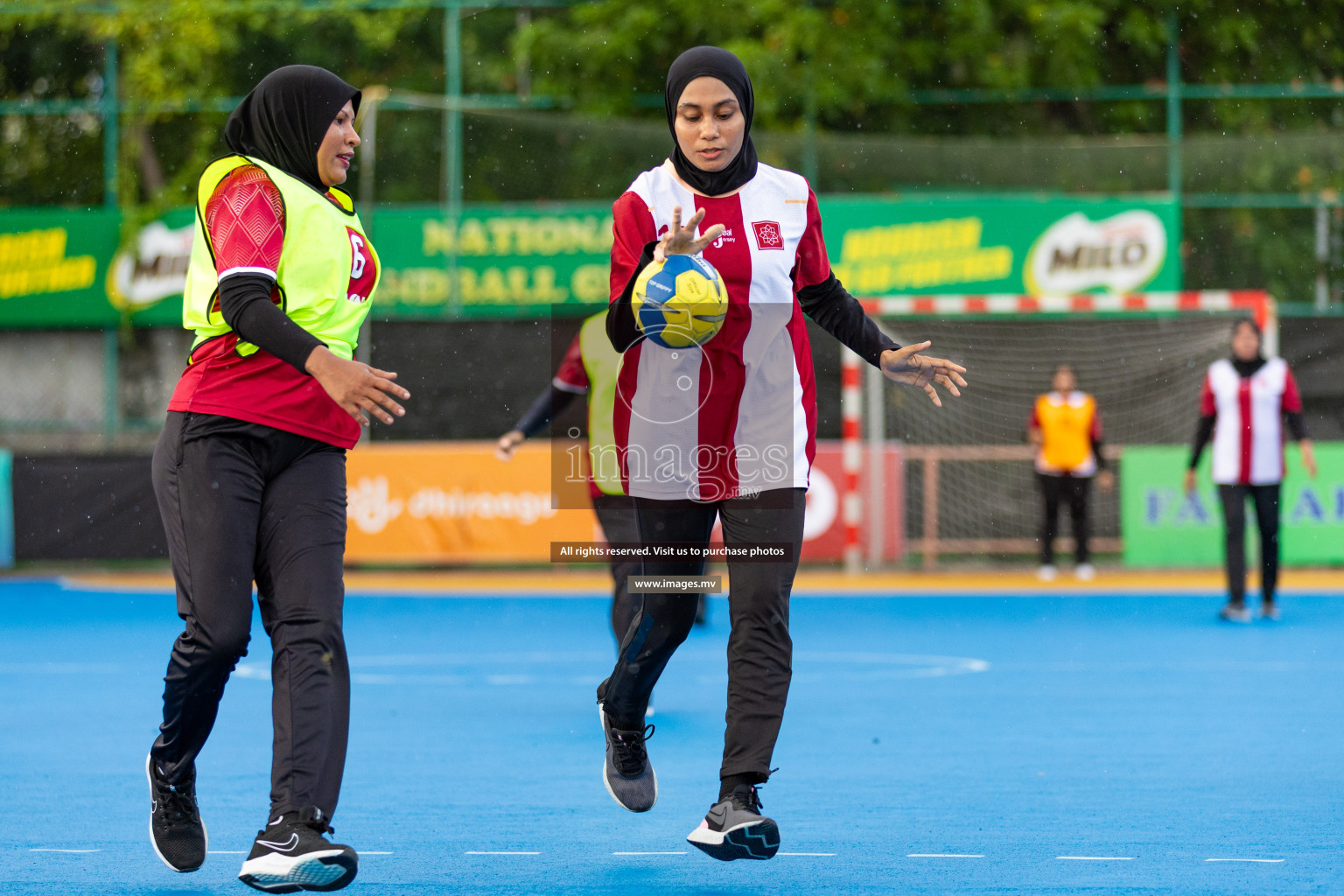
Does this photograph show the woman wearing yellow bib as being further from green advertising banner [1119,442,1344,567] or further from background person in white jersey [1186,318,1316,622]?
green advertising banner [1119,442,1344,567]

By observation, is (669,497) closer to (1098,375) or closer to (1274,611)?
(1274,611)

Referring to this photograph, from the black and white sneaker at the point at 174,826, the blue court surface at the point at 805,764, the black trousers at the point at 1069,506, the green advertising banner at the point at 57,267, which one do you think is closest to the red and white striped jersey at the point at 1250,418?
the blue court surface at the point at 805,764

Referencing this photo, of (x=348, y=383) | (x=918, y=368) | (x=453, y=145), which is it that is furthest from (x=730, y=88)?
(x=453, y=145)

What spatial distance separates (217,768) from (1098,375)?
12.0 metres

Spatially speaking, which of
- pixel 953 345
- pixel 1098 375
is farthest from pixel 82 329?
pixel 1098 375

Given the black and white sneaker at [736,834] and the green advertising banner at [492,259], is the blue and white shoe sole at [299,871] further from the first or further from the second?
the green advertising banner at [492,259]

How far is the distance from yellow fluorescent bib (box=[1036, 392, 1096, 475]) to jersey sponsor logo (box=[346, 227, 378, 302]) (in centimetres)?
1142

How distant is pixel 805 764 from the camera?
6.18 metres

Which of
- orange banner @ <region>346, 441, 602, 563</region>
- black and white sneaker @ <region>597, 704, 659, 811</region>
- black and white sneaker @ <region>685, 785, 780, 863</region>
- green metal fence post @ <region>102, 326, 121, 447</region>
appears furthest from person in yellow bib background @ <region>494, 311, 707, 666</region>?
green metal fence post @ <region>102, 326, 121, 447</region>

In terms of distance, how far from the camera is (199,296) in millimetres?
4094

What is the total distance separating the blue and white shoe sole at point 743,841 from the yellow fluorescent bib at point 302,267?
1518 millimetres

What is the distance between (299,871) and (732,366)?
166 centimetres

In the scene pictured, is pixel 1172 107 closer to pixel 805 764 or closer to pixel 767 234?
pixel 805 764

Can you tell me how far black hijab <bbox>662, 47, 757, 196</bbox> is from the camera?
4367mm
